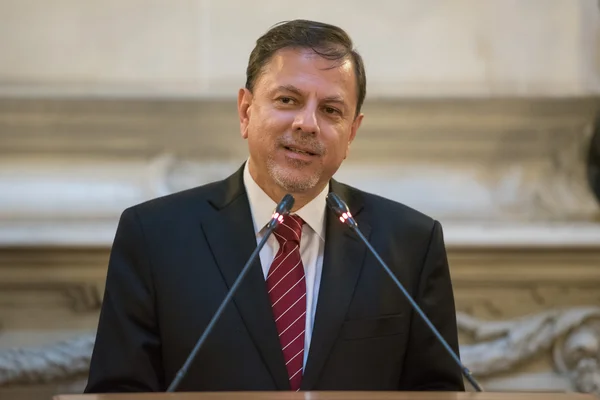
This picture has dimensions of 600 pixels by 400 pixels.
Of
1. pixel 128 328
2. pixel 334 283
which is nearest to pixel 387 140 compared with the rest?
pixel 334 283

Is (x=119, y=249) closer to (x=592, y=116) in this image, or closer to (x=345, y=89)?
(x=345, y=89)

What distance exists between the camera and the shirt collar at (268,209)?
90.4 inches

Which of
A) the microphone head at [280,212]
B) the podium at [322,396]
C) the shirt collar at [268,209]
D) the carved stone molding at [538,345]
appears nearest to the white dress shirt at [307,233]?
the shirt collar at [268,209]

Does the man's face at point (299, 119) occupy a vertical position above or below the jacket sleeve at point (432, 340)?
above

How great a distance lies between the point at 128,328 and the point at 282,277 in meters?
0.36

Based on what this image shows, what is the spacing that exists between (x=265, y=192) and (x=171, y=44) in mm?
1309

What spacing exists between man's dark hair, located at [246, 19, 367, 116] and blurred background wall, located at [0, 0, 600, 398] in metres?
1.11

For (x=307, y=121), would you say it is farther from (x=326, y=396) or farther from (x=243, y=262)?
(x=326, y=396)

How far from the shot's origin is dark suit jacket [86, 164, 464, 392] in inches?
83.6

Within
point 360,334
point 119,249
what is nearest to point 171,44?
point 119,249

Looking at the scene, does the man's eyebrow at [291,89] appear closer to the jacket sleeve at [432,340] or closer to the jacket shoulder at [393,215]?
the jacket shoulder at [393,215]

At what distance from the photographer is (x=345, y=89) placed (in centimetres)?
227

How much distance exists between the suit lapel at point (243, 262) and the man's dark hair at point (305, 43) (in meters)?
0.27

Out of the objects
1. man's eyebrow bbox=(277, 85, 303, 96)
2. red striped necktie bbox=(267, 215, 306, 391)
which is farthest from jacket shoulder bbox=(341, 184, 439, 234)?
man's eyebrow bbox=(277, 85, 303, 96)
